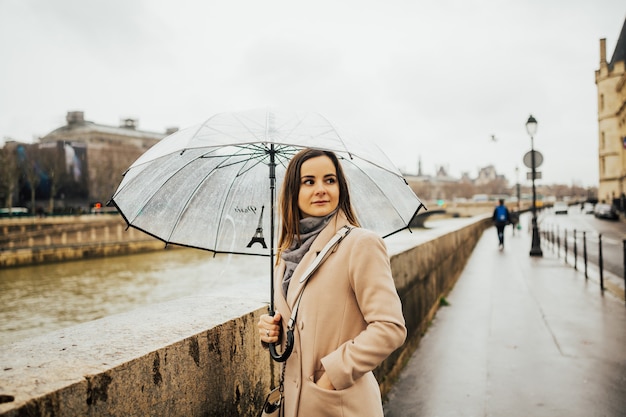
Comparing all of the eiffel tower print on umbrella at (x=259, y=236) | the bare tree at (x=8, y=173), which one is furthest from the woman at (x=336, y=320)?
the bare tree at (x=8, y=173)

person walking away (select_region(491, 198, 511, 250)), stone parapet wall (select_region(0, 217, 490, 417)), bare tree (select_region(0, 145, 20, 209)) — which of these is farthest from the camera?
bare tree (select_region(0, 145, 20, 209))

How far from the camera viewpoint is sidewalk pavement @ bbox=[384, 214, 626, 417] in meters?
3.38

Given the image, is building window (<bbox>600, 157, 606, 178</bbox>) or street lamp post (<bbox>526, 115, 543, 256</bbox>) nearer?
street lamp post (<bbox>526, 115, 543, 256</bbox>)

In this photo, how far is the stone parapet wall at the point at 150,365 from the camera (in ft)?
4.22

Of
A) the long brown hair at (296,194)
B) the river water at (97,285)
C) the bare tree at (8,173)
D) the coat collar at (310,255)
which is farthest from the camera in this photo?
the bare tree at (8,173)

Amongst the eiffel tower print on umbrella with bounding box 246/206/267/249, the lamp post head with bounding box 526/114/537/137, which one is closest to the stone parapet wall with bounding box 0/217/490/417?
the eiffel tower print on umbrella with bounding box 246/206/267/249

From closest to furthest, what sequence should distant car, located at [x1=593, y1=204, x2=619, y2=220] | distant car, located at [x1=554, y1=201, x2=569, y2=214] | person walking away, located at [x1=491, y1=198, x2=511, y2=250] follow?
person walking away, located at [x1=491, y1=198, x2=511, y2=250] → distant car, located at [x1=593, y1=204, x2=619, y2=220] → distant car, located at [x1=554, y1=201, x2=569, y2=214]

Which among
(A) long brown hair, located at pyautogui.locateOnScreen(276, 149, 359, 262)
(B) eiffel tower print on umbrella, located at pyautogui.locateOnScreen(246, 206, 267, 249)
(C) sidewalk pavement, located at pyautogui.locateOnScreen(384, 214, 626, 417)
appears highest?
(A) long brown hair, located at pyautogui.locateOnScreen(276, 149, 359, 262)

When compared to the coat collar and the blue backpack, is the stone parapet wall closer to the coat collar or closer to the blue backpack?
the coat collar

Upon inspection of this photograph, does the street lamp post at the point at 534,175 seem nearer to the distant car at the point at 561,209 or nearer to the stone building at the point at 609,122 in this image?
the distant car at the point at 561,209

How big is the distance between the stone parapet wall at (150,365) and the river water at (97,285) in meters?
12.6

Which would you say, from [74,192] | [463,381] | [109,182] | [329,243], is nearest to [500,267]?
[463,381]

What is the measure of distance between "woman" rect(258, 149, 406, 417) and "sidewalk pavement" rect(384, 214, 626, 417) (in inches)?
80.6

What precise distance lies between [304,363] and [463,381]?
275 centimetres
